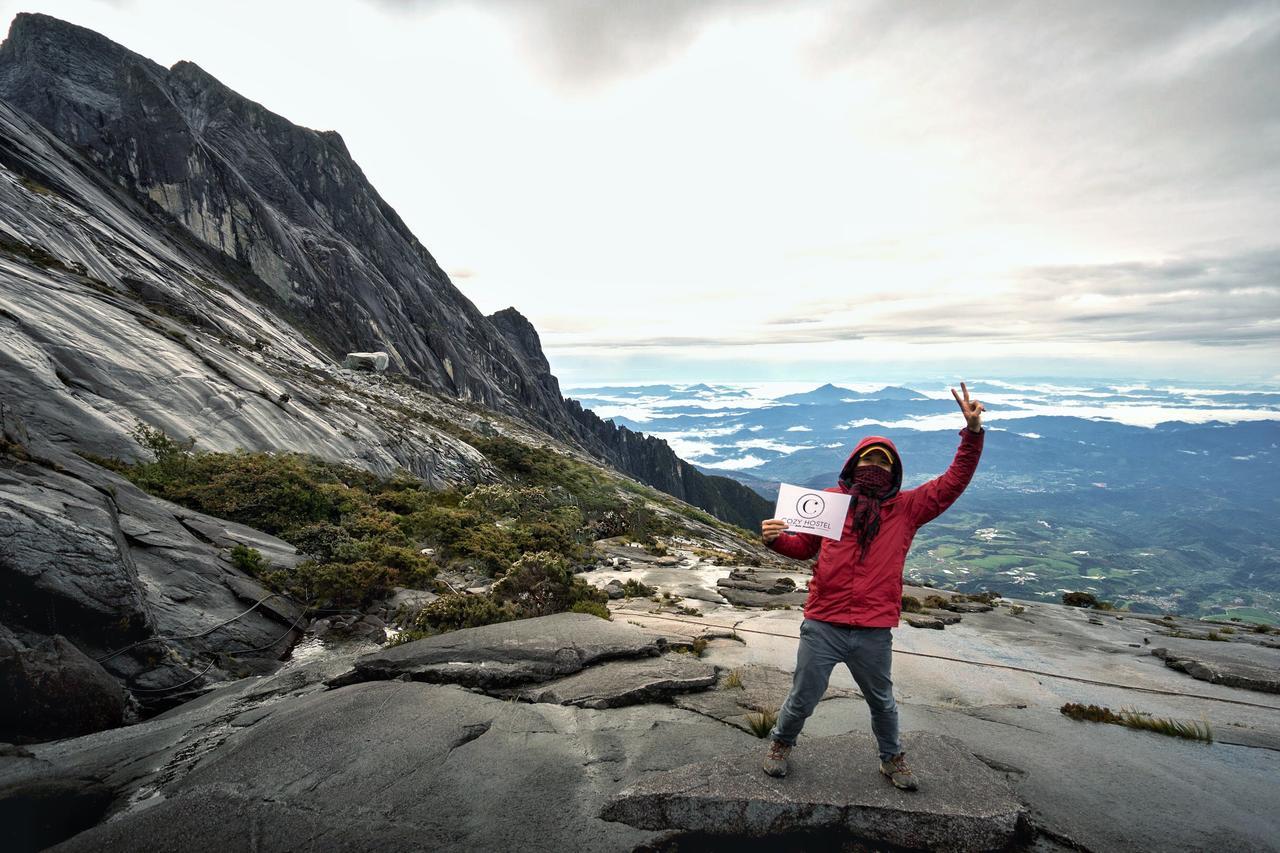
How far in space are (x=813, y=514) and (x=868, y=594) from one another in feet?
2.94

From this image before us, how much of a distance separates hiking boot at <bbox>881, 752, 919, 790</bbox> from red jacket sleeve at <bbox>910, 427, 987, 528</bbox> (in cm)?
227

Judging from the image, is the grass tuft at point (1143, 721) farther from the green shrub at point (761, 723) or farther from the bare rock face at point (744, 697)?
the green shrub at point (761, 723)

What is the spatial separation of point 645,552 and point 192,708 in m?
17.4

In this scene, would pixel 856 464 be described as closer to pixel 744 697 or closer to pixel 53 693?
pixel 744 697

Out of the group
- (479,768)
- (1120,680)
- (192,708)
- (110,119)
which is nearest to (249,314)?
(110,119)

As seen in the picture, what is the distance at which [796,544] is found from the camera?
227 inches

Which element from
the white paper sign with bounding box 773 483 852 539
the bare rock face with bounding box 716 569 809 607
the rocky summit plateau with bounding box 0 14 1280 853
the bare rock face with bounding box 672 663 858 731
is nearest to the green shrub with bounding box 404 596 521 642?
the rocky summit plateau with bounding box 0 14 1280 853

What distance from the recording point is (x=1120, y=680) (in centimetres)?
978

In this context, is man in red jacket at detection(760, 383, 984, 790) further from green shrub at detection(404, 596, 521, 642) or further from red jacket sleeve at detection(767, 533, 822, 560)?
green shrub at detection(404, 596, 521, 642)

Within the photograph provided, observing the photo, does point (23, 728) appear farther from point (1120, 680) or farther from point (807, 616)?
point (1120, 680)

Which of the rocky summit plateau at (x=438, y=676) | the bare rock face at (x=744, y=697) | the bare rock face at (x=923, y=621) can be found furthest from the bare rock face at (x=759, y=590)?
the bare rock face at (x=744, y=697)

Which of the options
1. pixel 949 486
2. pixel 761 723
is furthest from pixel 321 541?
pixel 949 486

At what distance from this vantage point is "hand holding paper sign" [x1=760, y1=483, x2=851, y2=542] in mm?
5422

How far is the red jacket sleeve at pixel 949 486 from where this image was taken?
17.8 ft
